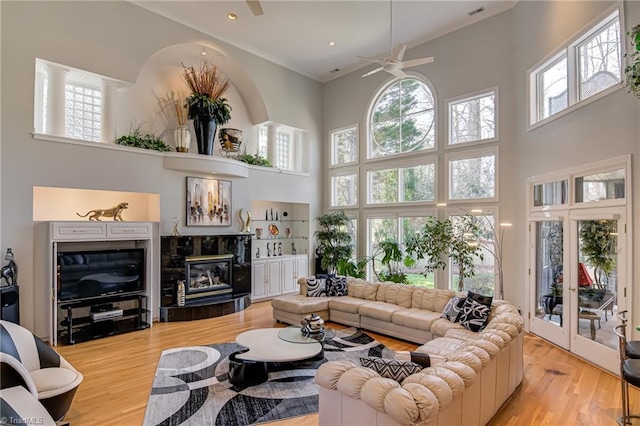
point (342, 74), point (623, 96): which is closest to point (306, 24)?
point (342, 74)

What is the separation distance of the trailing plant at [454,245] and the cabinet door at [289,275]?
3.03m

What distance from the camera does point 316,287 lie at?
641 centimetres

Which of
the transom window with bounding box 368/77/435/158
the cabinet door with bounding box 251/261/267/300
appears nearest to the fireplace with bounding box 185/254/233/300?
the cabinet door with bounding box 251/261/267/300

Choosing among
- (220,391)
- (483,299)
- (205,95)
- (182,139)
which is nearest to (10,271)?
(182,139)

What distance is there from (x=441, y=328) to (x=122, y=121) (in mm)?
6444

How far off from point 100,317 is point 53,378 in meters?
2.89

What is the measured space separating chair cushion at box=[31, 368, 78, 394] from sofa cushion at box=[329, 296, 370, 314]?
386 centimetres

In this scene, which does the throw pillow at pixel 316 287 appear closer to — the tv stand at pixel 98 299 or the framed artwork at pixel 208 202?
the framed artwork at pixel 208 202

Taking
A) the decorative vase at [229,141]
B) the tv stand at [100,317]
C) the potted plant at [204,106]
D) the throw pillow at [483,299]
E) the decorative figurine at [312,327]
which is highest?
the potted plant at [204,106]

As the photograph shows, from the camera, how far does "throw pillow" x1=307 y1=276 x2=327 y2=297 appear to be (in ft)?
20.9

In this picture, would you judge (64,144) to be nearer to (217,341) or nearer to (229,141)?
(229,141)

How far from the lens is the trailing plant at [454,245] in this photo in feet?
21.8

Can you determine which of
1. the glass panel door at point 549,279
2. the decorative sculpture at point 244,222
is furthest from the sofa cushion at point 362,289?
the decorative sculpture at point 244,222

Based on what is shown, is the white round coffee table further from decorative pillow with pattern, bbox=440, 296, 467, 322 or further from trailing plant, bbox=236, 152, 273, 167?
trailing plant, bbox=236, 152, 273, 167
